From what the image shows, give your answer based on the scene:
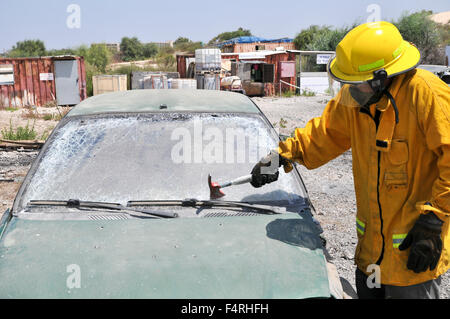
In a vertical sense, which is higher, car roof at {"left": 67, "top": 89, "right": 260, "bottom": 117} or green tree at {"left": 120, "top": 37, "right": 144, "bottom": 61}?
green tree at {"left": 120, "top": 37, "right": 144, "bottom": 61}

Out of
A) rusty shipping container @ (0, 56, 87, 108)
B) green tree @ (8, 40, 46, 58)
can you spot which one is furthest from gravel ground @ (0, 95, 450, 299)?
green tree @ (8, 40, 46, 58)

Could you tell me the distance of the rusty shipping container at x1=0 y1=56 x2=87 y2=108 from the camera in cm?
1759

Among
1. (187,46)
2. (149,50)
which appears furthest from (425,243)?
(187,46)

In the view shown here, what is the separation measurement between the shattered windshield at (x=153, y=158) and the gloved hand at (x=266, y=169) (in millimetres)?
104

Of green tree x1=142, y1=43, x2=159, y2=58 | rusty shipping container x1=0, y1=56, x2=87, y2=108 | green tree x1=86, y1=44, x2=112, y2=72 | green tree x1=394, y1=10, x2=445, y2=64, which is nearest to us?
rusty shipping container x1=0, y1=56, x2=87, y2=108

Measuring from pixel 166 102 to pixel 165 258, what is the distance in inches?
56.4

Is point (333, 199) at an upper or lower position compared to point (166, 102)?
lower

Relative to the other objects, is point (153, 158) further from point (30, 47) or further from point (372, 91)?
point (30, 47)

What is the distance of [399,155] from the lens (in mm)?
1914

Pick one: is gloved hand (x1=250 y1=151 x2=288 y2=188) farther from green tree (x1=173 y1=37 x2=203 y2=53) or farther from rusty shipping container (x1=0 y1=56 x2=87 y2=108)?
green tree (x1=173 y1=37 x2=203 y2=53)

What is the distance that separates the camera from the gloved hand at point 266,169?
2402 mm

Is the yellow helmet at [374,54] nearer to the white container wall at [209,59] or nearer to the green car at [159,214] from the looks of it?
the green car at [159,214]
